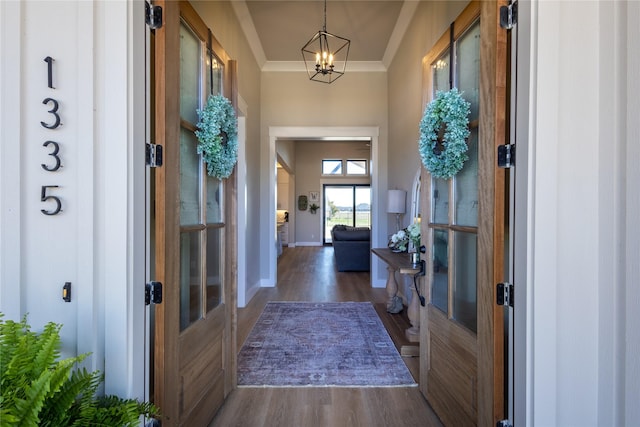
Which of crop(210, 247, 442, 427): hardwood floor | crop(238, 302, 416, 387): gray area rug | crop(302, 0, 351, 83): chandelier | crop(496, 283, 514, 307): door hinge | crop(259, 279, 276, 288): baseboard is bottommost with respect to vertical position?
A: crop(210, 247, 442, 427): hardwood floor

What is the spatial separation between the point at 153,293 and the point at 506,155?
1.65 metres

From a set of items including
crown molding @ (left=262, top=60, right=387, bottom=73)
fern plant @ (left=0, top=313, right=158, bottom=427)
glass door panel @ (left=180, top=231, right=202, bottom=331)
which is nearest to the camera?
fern plant @ (left=0, top=313, right=158, bottom=427)

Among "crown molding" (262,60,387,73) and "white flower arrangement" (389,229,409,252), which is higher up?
"crown molding" (262,60,387,73)

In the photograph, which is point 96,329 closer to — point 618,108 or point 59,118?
point 59,118

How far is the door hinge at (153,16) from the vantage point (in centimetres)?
133

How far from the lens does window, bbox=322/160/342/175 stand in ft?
38.0

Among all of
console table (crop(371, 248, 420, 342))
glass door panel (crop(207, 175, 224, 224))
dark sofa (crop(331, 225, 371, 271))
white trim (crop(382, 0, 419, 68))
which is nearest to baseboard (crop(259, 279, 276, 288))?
dark sofa (crop(331, 225, 371, 271))

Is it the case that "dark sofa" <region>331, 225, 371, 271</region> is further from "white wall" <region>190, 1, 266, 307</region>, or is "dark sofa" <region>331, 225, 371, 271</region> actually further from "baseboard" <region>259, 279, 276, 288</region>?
"white wall" <region>190, 1, 266, 307</region>

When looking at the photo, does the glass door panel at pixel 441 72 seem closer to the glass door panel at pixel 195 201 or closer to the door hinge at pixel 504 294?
the door hinge at pixel 504 294

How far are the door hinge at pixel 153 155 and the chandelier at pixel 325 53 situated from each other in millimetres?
2519

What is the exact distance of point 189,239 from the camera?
1714mm

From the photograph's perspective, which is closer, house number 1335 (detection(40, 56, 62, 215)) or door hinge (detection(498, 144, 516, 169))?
house number 1335 (detection(40, 56, 62, 215))

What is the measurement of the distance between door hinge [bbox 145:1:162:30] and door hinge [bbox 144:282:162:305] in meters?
1.12

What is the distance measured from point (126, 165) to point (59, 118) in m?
0.30
